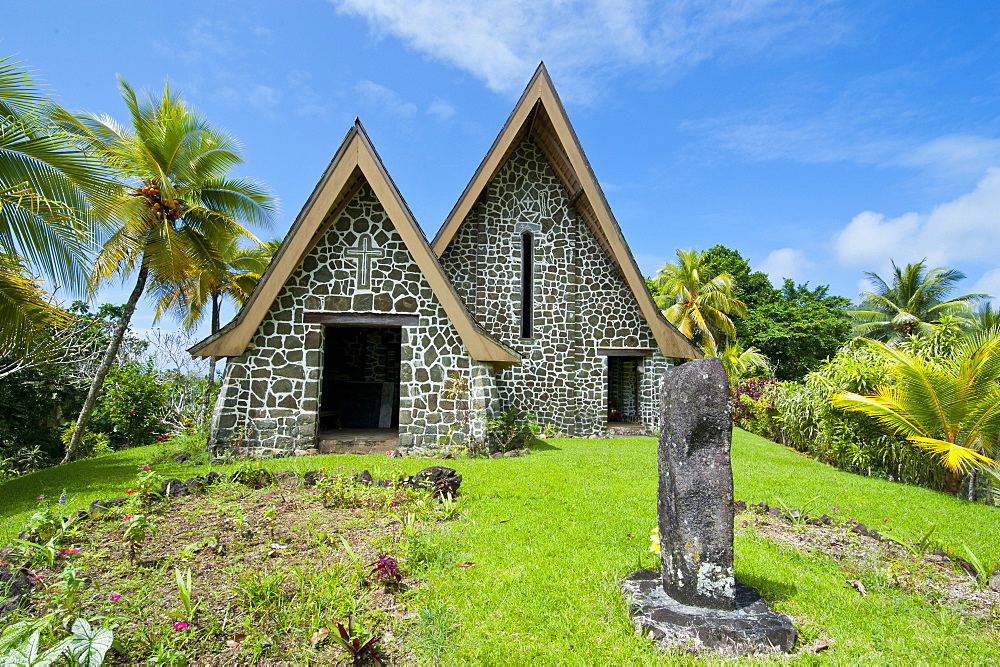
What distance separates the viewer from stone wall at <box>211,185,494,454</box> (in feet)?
32.7

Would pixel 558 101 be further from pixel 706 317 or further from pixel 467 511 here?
pixel 706 317

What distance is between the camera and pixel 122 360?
55.8ft

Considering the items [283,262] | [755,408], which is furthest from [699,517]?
[755,408]

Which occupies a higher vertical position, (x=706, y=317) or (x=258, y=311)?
(x=706, y=317)

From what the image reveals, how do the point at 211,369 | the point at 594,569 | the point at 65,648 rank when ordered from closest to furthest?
1. the point at 65,648
2. the point at 594,569
3. the point at 211,369

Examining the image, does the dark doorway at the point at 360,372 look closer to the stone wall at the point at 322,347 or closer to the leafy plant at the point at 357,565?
the stone wall at the point at 322,347

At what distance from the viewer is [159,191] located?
1423 cm

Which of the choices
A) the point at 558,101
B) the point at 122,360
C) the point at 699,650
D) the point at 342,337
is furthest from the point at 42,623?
the point at 122,360

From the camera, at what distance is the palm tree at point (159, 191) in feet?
42.7

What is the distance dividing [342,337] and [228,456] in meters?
5.77

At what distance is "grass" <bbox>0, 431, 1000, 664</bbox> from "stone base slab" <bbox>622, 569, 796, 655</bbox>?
0.11m

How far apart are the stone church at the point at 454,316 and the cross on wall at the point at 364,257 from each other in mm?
28

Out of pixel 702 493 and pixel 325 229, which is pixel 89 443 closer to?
pixel 325 229

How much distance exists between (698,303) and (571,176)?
17.6m
